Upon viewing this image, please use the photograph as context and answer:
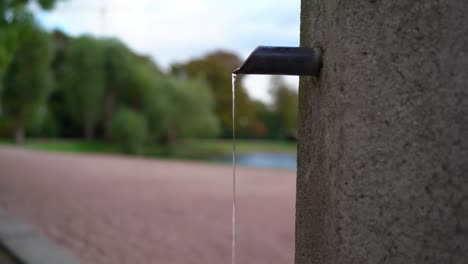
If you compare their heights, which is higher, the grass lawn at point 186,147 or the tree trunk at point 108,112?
the tree trunk at point 108,112

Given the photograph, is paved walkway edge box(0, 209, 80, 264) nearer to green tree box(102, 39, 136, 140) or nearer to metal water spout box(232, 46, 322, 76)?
metal water spout box(232, 46, 322, 76)

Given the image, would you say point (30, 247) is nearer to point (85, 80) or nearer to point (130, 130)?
point (130, 130)

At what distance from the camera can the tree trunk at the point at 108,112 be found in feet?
104

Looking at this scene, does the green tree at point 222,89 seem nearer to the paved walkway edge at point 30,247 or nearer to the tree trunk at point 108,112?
the tree trunk at point 108,112

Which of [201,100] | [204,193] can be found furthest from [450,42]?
[201,100]

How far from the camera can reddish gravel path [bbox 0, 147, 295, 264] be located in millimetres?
4508

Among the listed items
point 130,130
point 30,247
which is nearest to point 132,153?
point 130,130

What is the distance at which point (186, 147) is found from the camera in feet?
106

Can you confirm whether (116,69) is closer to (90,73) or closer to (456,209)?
(90,73)

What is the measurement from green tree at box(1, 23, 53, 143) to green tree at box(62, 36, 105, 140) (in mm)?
2750

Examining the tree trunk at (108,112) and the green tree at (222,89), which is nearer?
the tree trunk at (108,112)

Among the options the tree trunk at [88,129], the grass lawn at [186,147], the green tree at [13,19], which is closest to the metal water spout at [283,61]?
the green tree at [13,19]

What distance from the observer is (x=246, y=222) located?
6.23 meters

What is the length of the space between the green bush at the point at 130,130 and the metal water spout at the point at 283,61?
2608cm
